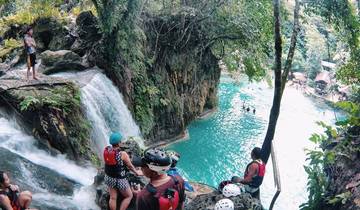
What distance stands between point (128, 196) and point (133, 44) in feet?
34.6

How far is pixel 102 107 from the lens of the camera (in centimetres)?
1603

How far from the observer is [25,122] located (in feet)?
39.3

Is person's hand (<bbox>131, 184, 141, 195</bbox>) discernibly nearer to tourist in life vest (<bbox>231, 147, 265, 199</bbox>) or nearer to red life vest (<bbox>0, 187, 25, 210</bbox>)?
tourist in life vest (<bbox>231, 147, 265, 199</bbox>)

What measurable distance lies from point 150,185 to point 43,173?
22.7ft

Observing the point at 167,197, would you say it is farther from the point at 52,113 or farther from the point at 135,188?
the point at 52,113

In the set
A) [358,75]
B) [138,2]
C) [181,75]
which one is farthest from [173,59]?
[358,75]

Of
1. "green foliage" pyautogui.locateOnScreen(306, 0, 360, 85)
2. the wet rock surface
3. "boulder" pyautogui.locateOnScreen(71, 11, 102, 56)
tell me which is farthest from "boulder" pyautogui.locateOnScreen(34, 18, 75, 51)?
"green foliage" pyautogui.locateOnScreen(306, 0, 360, 85)

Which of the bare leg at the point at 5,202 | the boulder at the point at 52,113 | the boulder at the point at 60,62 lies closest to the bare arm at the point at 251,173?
the bare leg at the point at 5,202

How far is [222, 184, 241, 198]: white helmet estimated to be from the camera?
724 cm

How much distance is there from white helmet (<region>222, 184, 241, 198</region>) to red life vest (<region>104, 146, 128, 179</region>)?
1928 millimetres

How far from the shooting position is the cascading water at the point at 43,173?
9.67 m

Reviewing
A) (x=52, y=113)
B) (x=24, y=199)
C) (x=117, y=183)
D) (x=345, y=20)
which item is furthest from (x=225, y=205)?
(x=345, y=20)

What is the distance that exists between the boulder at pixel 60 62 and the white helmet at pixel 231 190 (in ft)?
35.6

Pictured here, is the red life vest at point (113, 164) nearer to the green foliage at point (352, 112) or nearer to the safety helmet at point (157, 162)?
the safety helmet at point (157, 162)
